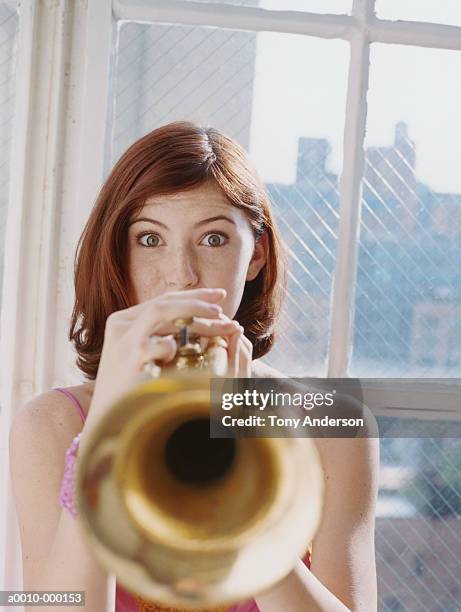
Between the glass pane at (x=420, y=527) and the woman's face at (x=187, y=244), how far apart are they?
25.7 inches

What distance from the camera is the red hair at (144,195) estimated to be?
1.29m

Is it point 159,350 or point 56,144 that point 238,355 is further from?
point 56,144

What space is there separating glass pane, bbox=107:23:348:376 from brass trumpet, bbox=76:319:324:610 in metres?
0.84

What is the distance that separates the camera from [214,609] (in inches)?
51.6

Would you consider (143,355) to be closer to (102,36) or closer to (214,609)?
(214,609)

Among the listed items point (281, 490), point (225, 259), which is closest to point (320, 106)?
point (225, 259)

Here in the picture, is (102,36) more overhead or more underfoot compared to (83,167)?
more overhead

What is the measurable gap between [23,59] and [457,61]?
33.1 inches

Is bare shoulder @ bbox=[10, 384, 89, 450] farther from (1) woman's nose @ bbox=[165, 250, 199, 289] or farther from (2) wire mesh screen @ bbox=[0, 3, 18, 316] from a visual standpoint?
(2) wire mesh screen @ bbox=[0, 3, 18, 316]

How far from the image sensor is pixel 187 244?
4.16ft

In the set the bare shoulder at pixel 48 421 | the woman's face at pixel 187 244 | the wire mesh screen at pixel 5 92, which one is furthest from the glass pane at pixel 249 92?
the bare shoulder at pixel 48 421

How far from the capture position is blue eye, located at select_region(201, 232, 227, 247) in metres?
1.29

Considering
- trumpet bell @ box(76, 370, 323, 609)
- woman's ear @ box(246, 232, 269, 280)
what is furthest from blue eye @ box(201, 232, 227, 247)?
trumpet bell @ box(76, 370, 323, 609)

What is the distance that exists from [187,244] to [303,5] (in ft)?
2.21
